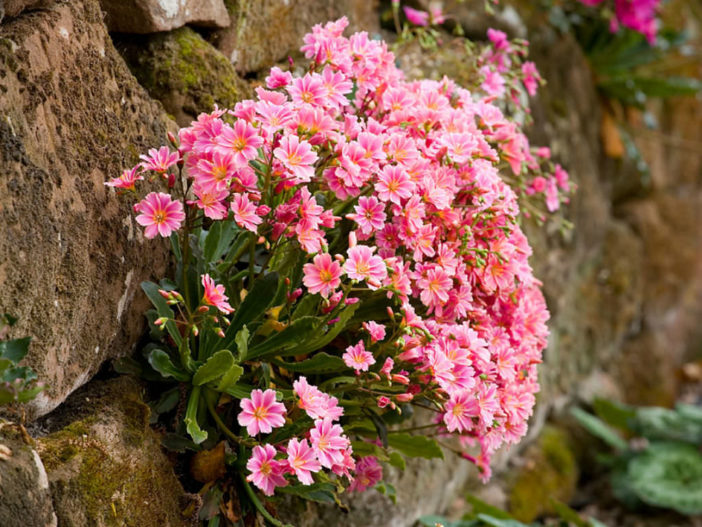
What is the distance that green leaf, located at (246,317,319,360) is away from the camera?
5.02 ft

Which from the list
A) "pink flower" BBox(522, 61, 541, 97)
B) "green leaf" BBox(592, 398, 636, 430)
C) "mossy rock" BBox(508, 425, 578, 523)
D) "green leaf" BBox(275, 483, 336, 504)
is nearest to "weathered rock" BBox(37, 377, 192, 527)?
"green leaf" BBox(275, 483, 336, 504)

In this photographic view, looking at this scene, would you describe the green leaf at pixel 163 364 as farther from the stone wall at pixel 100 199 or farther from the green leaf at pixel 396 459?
the green leaf at pixel 396 459

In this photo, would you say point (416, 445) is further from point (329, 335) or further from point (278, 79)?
point (278, 79)

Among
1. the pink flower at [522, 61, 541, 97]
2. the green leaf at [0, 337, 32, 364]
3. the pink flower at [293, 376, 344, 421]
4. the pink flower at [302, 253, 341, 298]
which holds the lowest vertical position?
the pink flower at [293, 376, 344, 421]

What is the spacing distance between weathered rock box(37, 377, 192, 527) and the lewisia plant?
0.08 metres

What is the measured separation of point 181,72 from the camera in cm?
185

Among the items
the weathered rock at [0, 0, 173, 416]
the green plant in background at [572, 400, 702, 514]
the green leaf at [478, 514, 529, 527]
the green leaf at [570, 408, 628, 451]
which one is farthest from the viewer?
the green leaf at [570, 408, 628, 451]

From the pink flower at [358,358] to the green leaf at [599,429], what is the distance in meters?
2.41

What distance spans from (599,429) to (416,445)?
1962 millimetres

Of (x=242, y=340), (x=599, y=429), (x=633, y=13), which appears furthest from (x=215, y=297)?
(x=633, y=13)

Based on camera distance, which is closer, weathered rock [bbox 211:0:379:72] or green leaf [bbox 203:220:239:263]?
green leaf [bbox 203:220:239:263]

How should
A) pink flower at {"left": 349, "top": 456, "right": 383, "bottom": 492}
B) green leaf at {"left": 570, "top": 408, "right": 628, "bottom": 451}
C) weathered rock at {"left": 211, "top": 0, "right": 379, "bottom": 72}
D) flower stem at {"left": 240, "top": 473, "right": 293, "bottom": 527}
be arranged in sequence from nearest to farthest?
flower stem at {"left": 240, "top": 473, "right": 293, "bottom": 527} < pink flower at {"left": 349, "top": 456, "right": 383, "bottom": 492} < weathered rock at {"left": 211, "top": 0, "right": 379, "bottom": 72} < green leaf at {"left": 570, "top": 408, "right": 628, "bottom": 451}

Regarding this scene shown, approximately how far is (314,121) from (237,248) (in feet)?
1.14

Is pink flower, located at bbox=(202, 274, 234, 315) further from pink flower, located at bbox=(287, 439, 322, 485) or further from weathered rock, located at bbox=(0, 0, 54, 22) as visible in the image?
weathered rock, located at bbox=(0, 0, 54, 22)
